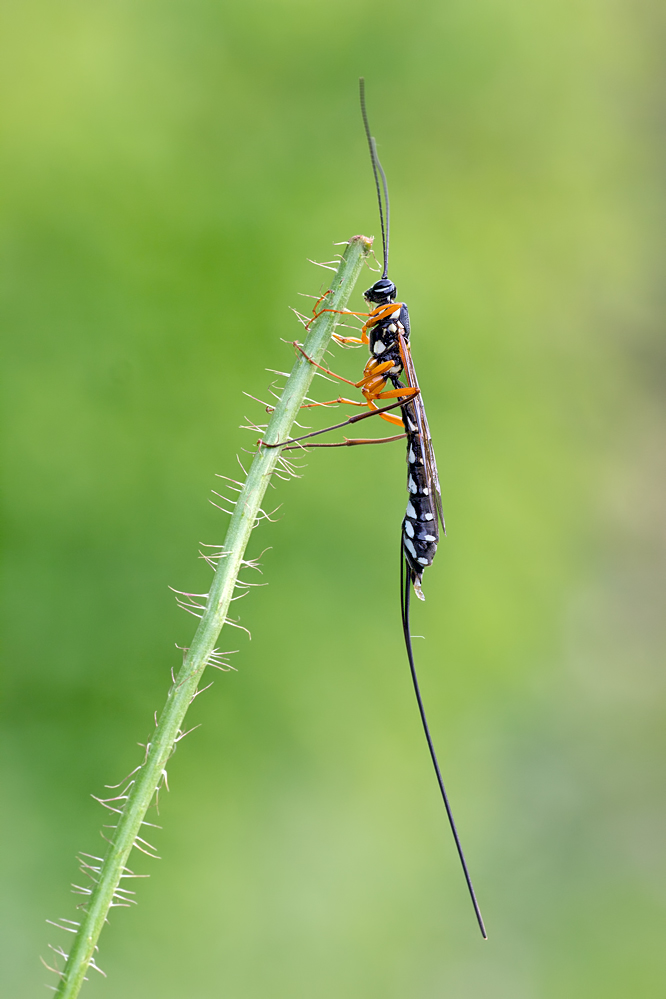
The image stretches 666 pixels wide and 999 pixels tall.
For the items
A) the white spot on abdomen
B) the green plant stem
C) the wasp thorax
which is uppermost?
the wasp thorax

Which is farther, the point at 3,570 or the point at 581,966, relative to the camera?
the point at 581,966

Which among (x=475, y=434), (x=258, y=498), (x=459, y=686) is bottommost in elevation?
(x=258, y=498)

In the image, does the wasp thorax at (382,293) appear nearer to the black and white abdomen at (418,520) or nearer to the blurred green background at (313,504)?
the black and white abdomen at (418,520)

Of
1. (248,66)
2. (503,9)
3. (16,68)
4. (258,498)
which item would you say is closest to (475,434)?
(248,66)

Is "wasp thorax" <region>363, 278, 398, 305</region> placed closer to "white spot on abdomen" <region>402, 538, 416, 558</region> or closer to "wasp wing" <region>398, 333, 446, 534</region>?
"wasp wing" <region>398, 333, 446, 534</region>

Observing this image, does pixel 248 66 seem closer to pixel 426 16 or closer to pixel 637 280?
pixel 426 16

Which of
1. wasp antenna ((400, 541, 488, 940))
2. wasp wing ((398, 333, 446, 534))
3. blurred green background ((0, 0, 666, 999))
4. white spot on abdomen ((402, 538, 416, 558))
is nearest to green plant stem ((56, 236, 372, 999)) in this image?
wasp antenna ((400, 541, 488, 940))

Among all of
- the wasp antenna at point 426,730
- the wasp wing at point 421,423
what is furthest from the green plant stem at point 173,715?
the wasp wing at point 421,423
